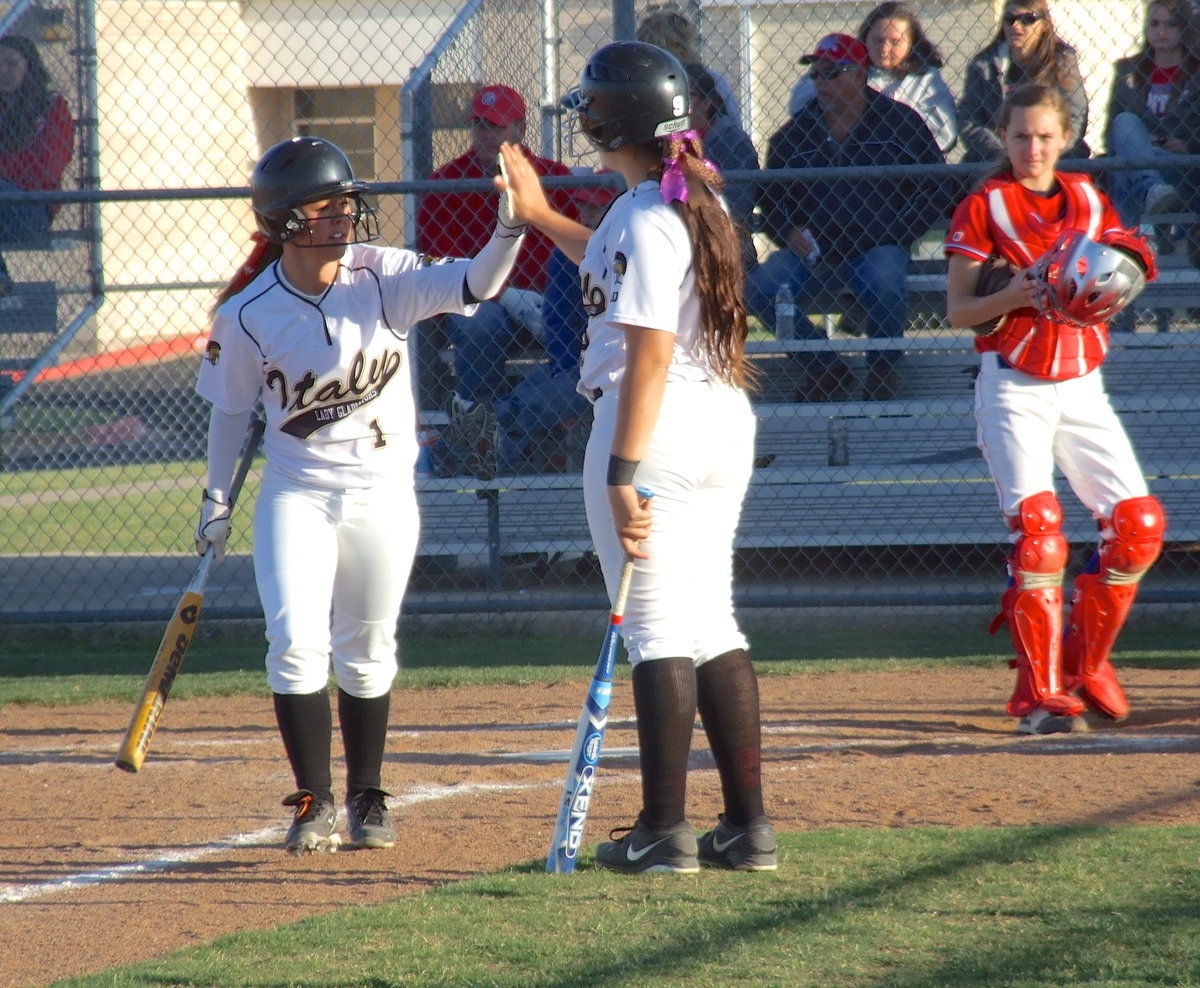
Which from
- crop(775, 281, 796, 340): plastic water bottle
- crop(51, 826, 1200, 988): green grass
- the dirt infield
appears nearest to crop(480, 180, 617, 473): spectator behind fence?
crop(775, 281, 796, 340): plastic water bottle

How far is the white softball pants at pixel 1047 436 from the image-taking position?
16.2 ft

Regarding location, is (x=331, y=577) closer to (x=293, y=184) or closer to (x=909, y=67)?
(x=293, y=184)

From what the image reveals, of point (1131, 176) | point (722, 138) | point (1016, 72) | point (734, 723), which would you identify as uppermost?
point (1016, 72)

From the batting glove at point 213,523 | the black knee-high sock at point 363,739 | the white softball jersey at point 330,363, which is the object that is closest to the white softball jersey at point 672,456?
the white softball jersey at point 330,363

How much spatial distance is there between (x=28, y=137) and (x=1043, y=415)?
6.00 meters

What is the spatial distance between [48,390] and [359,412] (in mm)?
7946

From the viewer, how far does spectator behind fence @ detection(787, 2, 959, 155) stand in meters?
7.72

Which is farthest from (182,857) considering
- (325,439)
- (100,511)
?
(100,511)

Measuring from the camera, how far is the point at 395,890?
3.47 meters

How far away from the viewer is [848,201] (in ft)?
23.7

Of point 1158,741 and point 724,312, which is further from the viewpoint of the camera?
point 1158,741

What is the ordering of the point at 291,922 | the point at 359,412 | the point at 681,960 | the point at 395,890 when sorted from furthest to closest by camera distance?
the point at 359,412 < the point at 395,890 < the point at 291,922 < the point at 681,960

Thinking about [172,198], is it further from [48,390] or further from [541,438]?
[48,390]

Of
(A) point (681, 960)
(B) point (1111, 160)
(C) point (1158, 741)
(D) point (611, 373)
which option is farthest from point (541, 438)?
(A) point (681, 960)
